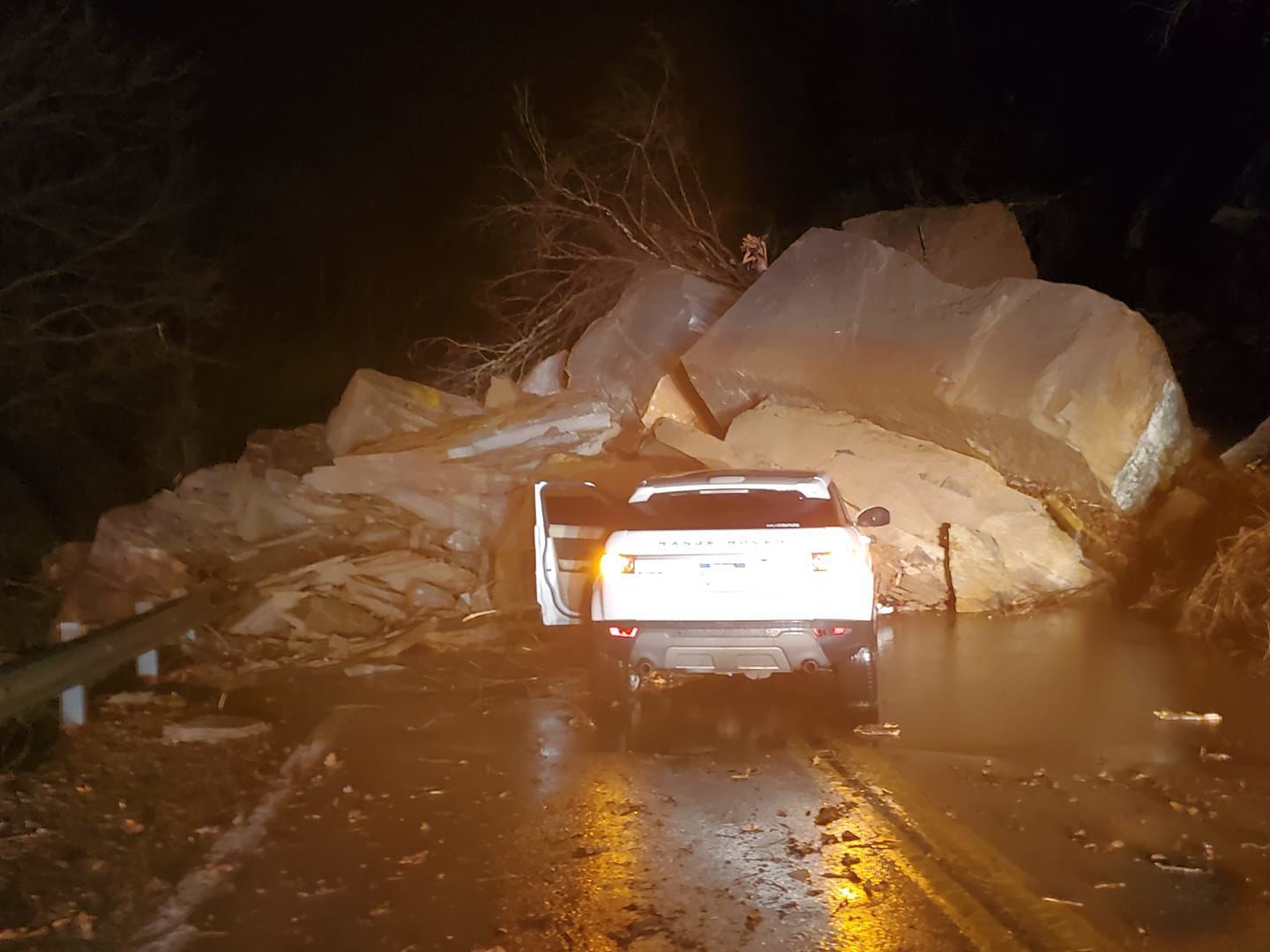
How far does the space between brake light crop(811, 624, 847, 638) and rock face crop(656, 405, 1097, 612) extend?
4659 millimetres

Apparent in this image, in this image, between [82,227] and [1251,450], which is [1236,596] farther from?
[82,227]

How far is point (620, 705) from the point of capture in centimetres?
832

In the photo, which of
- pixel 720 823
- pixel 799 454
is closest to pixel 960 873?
pixel 720 823

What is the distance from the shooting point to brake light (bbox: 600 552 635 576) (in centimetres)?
777

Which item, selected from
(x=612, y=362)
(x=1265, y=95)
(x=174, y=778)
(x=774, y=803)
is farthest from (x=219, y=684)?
(x=1265, y=95)

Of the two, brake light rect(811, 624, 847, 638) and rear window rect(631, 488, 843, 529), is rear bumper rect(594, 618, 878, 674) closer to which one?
brake light rect(811, 624, 847, 638)

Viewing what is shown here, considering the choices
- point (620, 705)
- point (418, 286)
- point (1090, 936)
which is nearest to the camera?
point (1090, 936)

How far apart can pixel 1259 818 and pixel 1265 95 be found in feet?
42.1

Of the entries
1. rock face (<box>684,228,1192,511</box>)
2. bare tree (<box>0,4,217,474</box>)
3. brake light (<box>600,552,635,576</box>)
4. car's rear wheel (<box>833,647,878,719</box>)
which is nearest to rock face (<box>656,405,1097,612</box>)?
rock face (<box>684,228,1192,511</box>)

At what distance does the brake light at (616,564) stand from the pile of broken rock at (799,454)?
3.55 metres

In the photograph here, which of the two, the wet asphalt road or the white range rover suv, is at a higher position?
the white range rover suv

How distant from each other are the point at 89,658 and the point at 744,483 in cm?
466

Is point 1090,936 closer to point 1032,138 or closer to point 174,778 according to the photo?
point 174,778

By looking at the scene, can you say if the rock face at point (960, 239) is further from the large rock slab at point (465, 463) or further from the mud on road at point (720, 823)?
the mud on road at point (720, 823)
